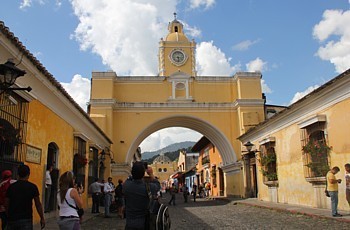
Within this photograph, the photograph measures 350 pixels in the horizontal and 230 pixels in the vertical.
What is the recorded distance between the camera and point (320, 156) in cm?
1048

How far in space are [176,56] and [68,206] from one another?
20.1 meters

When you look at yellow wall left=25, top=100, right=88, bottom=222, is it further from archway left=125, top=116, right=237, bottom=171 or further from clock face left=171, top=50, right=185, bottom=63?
clock face left=171, top=50, right=185, bottom=63

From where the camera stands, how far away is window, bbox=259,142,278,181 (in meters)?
14.7

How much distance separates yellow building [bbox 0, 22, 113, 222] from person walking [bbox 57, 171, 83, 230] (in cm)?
185

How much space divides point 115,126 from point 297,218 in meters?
13.8

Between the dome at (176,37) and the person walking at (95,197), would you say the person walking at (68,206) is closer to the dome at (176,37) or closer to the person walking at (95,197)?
the person walking at (95,197)

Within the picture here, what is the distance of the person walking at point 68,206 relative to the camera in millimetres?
4051

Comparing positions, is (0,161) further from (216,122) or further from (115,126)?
(216,122)

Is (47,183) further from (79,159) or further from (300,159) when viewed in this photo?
(300,159)

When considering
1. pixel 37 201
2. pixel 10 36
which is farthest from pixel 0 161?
pixel 37 201

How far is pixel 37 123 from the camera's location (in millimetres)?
8492

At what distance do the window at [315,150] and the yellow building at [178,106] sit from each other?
892cm

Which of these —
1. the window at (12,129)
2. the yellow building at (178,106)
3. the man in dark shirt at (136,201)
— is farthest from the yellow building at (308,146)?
the window at (12,129)

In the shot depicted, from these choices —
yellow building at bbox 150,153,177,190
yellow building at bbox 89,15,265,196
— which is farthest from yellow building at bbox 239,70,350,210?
yellow building at bbox 150,153,177,190
